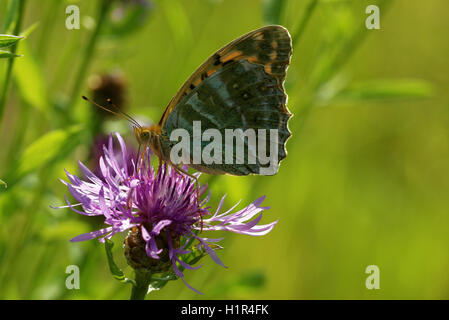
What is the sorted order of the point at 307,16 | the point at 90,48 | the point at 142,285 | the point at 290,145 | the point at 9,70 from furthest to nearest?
the point at 290,145 → the point at 90,48 → the point at 307,16 → the point at 9,70 → the point at 142,285

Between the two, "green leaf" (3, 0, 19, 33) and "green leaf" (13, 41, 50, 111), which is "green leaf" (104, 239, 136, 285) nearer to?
"green leaf" (3, 0, 19, 33)

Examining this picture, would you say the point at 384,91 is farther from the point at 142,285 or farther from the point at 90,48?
the point at 142,285

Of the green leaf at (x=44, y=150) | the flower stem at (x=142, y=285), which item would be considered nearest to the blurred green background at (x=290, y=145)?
the green leaf at (x=44, y=150)

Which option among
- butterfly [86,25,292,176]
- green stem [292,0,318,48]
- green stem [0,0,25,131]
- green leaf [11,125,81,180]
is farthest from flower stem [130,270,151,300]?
green stem [292,0,318,48]

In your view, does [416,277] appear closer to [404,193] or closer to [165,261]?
[404,193]

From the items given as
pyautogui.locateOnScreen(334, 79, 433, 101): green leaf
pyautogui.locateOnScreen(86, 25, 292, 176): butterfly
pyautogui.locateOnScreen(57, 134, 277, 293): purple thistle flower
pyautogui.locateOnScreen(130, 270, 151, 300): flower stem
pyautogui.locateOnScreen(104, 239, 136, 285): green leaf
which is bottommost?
pyautogui.locateOnScreen(130, 270, 151, 300): flower stem

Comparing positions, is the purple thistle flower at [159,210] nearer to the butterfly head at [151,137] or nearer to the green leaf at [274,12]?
the butterfly head at [151,137]

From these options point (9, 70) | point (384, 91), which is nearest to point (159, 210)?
point (9, 70)
